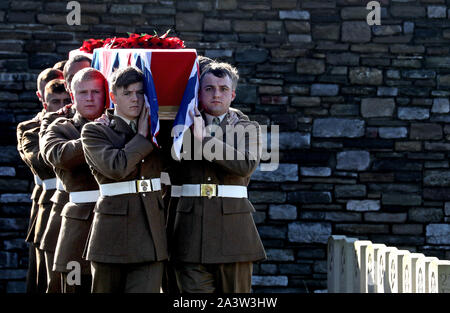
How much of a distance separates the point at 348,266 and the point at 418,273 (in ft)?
5.25

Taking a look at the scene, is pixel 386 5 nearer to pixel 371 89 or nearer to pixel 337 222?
pixel 371 89

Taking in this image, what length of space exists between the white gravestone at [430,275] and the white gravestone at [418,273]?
0.06m

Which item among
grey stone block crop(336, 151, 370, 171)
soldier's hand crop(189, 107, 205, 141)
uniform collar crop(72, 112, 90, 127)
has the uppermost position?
uniform collar crop(72, 112, 90, 127)

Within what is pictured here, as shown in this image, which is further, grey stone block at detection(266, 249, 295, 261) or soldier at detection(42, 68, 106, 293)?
grey stone block at detection(266, 249, 295, 261)

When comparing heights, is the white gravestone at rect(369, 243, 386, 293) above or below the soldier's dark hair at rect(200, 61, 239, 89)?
below

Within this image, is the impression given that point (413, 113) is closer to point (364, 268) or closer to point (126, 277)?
point (364, 268)

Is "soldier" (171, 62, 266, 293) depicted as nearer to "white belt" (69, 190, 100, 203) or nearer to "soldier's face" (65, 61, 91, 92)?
"white belt" (69, 190, 100, 203)

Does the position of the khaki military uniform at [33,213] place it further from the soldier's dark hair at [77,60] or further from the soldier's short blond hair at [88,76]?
the soldier's short blond hair at [88,76]

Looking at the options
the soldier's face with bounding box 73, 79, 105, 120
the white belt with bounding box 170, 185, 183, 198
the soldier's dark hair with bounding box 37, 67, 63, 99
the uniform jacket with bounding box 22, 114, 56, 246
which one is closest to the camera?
the white belt with bounding box 170, 185, 183, 198

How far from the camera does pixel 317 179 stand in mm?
8094

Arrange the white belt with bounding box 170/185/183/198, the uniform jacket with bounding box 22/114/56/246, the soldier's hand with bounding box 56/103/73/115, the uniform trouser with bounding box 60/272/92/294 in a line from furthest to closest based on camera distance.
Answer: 1. the uniform jacket with bounding box 22/114/56/246
2. the soldier's hand with bounding box 56/103/73/115
3. the uniform trouser with bounding box 60/272/92/294
4. the white belt with bounding box 170/185/183/198

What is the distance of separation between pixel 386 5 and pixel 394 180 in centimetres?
155

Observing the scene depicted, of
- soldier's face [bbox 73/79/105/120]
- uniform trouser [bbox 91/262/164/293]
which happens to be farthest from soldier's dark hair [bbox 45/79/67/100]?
uniform trouser [bbox 91/262/164/293]

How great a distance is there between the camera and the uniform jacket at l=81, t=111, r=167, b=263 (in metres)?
4.82
